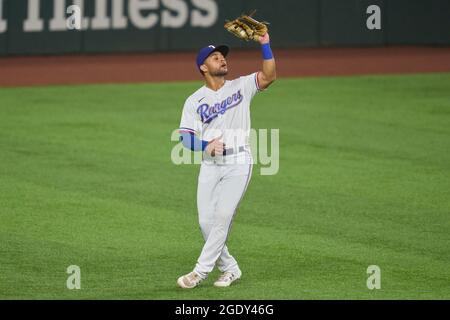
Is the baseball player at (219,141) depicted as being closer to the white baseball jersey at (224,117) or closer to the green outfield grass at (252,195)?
the white baseball jersey at (224,117)

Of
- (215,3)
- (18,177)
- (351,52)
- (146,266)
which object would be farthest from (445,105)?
(146,266)

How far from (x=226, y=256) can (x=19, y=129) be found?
7.93 metres

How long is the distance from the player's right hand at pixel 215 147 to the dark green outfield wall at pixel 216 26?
43.1 ft

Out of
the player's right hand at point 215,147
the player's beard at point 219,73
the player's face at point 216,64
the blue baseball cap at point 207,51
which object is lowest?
the player's right hand at point 215,147

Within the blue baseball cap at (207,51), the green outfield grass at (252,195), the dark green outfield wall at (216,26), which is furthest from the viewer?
the dark green outfield wall at (216,26)

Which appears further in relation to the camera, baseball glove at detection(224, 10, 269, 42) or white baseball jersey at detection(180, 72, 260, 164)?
white baseball jersey at detection(180, 72, 260, 164)

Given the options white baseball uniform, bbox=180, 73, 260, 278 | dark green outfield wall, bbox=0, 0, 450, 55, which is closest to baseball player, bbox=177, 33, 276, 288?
white baseball uniform, bbox=180, 73, 260, 278

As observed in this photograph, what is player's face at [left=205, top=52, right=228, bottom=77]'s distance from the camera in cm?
855

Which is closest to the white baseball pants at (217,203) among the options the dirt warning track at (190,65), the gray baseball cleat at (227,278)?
the gray baseball cleat at (227,278)

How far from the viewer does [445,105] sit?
687 inches

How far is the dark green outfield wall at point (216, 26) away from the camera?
21078mm

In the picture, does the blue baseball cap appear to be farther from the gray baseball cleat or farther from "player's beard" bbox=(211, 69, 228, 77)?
the gray baseball cleat

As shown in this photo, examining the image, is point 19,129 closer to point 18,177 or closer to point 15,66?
point 18,177

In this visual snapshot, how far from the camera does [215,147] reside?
324 inches
